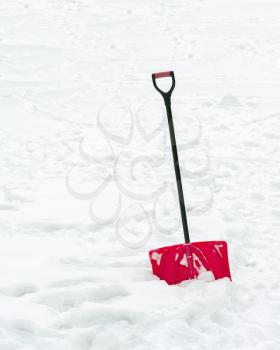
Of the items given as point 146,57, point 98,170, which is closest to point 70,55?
point 146,57

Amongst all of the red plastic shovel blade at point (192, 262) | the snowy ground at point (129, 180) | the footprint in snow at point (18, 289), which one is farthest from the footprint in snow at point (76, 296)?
the red plastic shovel blade at point (192, 262)

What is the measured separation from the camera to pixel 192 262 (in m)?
3.80

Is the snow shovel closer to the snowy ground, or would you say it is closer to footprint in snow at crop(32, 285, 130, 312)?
the snowy ground

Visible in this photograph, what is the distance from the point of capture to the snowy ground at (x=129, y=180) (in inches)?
132

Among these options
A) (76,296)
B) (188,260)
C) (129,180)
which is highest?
(129,180)

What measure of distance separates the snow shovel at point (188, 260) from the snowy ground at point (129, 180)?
0.44 ft

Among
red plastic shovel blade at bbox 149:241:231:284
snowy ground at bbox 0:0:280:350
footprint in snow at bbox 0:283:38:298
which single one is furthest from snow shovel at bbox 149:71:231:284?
footprint in snow at bbox 0:283:38:298

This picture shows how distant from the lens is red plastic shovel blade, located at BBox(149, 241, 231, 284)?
3797mm

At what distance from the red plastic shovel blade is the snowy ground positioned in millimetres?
134

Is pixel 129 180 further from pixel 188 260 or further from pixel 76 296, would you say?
pixel 76 296

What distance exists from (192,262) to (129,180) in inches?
84.1

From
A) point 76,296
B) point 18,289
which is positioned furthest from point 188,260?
point 18,289

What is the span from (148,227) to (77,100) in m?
4.29

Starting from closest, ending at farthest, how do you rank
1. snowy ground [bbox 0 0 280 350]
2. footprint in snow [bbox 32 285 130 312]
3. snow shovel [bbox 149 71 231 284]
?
snowy ground [bbox 0 0 280 350] < footprint in snow [bbox 32 285 130 312] < snow shovel [bbox 149 71 231 284]
